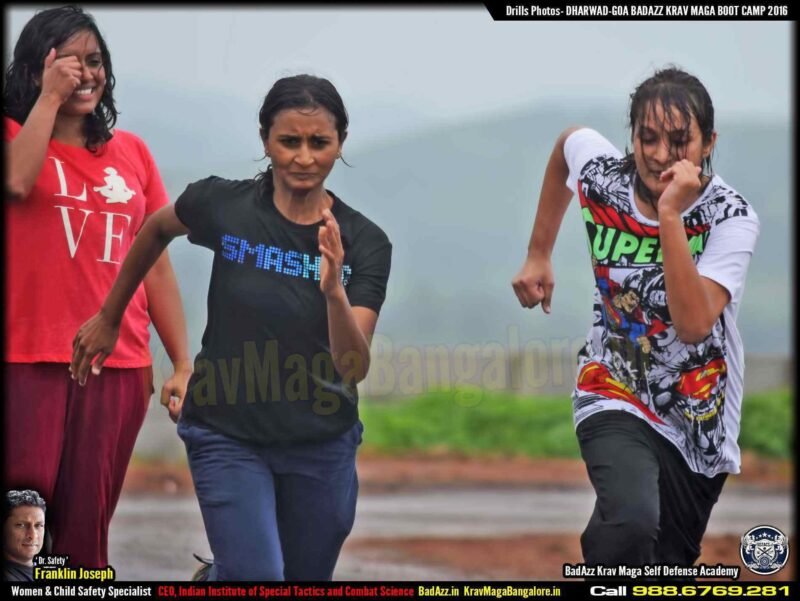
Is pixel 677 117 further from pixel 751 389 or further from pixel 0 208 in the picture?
pixel 751 389

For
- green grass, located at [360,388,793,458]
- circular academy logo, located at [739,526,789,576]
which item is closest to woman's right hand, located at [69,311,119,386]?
circular academy logo, located at [739,526,789,576]

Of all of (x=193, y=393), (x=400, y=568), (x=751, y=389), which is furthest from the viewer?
(x=751, y=389)

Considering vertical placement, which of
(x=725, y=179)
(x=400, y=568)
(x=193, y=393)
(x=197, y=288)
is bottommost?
(x=400, y=568)

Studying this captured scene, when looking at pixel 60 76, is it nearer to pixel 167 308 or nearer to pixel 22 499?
pixel 167 308

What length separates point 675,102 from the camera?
17.1 feet

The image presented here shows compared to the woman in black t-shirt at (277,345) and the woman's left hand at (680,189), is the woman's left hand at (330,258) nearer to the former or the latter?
the woman in black t-shirt at (277,345)

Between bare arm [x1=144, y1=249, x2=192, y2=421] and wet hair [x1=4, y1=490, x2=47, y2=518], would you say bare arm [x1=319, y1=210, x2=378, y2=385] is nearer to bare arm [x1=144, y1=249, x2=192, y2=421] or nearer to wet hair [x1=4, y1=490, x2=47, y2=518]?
bare arm [x1=144, y1=249, x2=192, y2=421]

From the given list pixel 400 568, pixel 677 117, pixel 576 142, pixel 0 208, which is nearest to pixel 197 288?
pixel 0 208

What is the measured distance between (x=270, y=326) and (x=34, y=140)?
100 cm

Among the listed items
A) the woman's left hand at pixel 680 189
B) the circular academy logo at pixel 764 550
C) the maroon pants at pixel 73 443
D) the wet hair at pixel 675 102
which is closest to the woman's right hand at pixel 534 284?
the wet hair at pixel 675 102

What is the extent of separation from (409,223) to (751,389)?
485 centimetres

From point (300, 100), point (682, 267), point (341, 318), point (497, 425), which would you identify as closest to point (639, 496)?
point (682, 267)

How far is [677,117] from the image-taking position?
5203mm

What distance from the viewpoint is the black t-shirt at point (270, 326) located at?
5109mm
